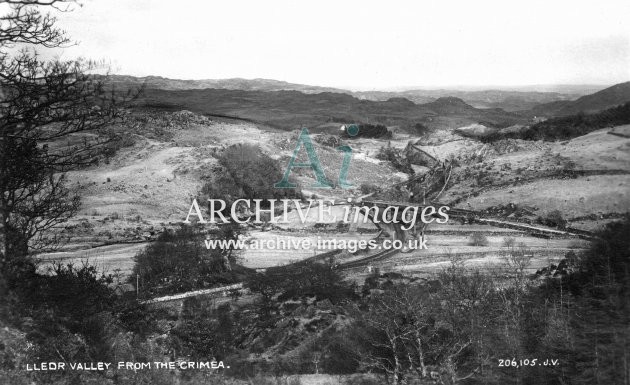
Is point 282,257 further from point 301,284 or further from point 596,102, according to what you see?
point 596,102

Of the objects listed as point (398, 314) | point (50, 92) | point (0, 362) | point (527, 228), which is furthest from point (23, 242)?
point (527, 228)

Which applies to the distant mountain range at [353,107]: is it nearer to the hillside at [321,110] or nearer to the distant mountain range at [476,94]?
the hillside at [321,110]

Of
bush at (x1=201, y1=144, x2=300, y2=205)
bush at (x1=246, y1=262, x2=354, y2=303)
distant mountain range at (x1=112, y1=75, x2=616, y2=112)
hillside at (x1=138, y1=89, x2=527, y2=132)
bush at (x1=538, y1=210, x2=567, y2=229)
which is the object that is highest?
distant mountain range at (x1=112, y1=75, x2=616, y2=112)

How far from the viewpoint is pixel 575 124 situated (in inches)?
1053

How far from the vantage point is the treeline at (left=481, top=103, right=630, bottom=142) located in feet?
81.9

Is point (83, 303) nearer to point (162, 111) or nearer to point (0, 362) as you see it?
point (0, 362)

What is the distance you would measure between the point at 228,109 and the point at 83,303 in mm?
23347

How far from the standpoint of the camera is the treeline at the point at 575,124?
25.0 m

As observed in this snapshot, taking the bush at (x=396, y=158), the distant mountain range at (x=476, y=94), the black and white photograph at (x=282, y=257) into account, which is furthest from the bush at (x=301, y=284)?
Answer: the distant mountain range at (x=476, y=94)

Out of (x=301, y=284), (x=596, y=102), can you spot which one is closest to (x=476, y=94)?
(x=596, y=102)

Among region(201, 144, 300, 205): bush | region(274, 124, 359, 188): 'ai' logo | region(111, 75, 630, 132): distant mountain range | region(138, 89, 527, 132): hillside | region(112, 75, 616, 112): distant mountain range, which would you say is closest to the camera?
region(201, 144, 300, 205): bush

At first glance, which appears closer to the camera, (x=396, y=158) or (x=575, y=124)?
(x=575, y=124)

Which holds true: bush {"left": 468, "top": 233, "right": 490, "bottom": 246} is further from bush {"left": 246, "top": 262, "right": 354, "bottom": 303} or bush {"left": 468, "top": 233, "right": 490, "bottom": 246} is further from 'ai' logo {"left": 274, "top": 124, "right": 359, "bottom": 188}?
'ai' logo {"left": 274, "top": 124, "right": 359, "bottom": 188}

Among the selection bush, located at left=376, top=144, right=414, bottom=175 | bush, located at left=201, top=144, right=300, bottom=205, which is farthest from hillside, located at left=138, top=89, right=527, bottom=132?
bush, located at left=201, top=144, right=300, bottom=205
